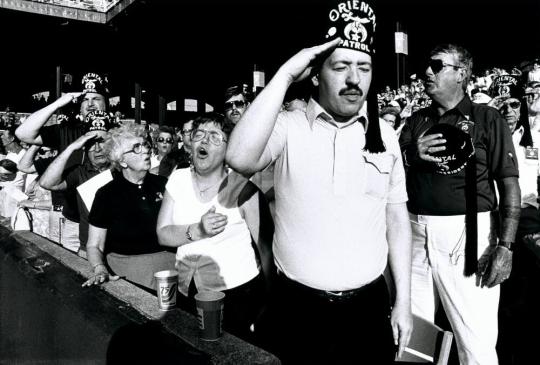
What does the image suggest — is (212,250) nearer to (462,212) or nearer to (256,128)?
(256,128)

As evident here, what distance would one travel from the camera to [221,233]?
2535 mm

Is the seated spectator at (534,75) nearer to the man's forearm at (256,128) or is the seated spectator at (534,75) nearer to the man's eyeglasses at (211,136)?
the man's eyeglasses at (211,136)

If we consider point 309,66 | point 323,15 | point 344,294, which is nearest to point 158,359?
point 344,294

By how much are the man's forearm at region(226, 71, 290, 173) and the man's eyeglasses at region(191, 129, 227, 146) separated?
992 millimetres

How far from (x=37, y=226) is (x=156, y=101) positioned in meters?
11.3

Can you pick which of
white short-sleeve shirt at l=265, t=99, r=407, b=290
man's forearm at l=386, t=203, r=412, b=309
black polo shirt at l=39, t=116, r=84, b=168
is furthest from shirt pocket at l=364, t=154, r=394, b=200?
black polo shirt at l=39, t=116, r=84, b=168

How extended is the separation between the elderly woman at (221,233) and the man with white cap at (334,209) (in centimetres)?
64

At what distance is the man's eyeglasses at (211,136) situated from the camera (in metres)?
2.65

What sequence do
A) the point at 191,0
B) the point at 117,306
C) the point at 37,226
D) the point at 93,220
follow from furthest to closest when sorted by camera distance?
1. the point at 191,0
2. the point at 37,226
3. the point at 93,220
4. the point at 117,306

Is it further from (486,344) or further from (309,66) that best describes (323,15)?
(486,344)

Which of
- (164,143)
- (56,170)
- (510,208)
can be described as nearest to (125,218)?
(56,170)

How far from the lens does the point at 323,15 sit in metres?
1.88

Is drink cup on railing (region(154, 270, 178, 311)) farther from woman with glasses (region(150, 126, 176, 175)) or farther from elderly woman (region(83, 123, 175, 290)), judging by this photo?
woman with glasses (region(150, 126, 176, 175))

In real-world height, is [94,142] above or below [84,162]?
above
